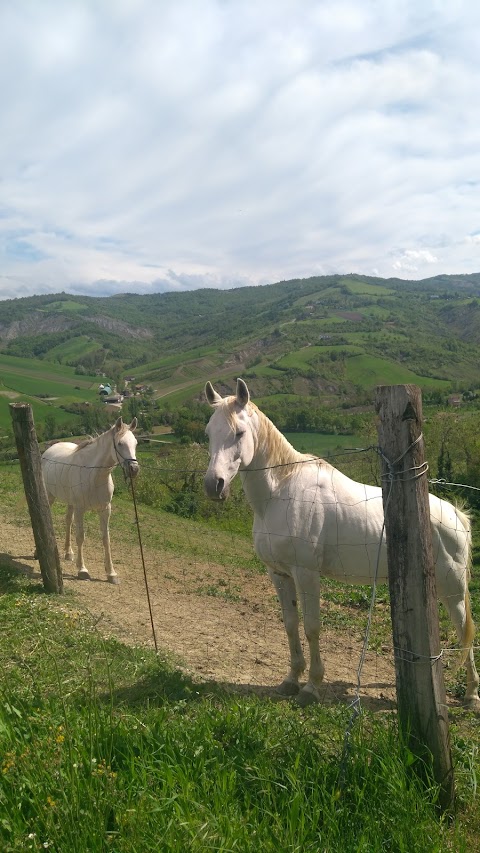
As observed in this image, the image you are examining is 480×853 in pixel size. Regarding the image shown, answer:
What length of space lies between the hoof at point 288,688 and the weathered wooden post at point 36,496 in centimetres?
381

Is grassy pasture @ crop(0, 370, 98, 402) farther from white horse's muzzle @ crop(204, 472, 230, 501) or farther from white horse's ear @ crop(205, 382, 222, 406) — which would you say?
white horse's muzzle @ crop(204, 472, 230, 501)

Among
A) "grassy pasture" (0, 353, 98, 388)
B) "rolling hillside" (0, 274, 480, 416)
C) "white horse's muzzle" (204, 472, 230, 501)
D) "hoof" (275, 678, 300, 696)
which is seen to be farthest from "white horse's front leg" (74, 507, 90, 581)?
"grassy pasture" (0, 353, 98, 388)

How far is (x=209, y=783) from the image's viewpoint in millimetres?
2654

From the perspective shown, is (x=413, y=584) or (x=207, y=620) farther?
(x=207, y=620)

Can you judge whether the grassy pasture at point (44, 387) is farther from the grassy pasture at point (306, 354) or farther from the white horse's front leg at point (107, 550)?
the white horse's front leg at point (107, 550)

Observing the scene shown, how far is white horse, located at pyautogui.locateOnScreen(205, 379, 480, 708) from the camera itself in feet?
15.0

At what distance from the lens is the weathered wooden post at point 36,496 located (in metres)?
7.17

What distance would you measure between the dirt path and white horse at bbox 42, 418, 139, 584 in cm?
78

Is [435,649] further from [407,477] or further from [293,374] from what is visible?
[293,374]

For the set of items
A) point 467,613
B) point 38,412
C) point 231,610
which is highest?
point 38,412

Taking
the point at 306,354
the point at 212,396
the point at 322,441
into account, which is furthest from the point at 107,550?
the point at 306,354

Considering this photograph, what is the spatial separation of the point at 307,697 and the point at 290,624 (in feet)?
2.13

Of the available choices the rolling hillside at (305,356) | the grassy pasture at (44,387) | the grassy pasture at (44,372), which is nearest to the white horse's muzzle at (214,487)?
the rolling hillside at (305,356)

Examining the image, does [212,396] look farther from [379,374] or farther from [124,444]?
[379,374]
